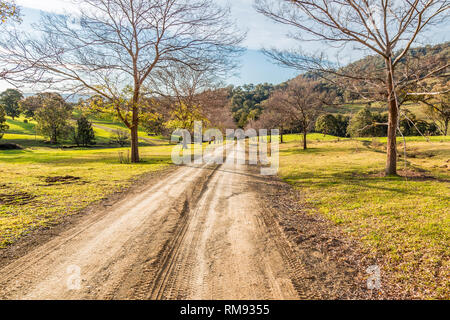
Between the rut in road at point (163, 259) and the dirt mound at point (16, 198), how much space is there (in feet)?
10.6

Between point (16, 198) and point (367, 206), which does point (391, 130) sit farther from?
point (16, 198)

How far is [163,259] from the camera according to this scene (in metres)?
3.92

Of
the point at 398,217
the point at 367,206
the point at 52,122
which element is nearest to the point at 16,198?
the point at 367,206

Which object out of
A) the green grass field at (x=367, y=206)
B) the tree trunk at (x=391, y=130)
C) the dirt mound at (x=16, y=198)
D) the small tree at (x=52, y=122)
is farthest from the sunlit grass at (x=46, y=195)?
the small tree at (x=52, y=122)

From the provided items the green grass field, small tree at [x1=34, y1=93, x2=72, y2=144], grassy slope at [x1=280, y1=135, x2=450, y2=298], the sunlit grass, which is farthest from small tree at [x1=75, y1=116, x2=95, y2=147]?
grassy slope at [x1=280, y1=135, x2=450, y2=298]

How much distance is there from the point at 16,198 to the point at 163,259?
7.28m

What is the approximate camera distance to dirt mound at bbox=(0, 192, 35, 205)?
7073 millimetres

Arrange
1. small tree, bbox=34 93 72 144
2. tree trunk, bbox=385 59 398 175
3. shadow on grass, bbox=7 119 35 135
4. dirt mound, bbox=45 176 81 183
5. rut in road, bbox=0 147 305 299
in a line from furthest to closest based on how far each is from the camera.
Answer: shadow on grass, bbox=7 119 35 135
small tree, bbox=34 93 72 144
dirt mound, bbox=45 176 81 183
tree trunk, bbox=385 59 398 175
rut in road, bbox=0 147 305 299

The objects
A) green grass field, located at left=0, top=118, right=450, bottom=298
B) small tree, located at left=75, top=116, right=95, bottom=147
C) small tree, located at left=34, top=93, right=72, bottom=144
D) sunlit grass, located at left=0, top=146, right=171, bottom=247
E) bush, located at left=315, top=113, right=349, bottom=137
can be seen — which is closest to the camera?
green grass field, located at left=0, top=118, right=450, bottom=298

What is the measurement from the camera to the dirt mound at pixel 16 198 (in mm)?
7073

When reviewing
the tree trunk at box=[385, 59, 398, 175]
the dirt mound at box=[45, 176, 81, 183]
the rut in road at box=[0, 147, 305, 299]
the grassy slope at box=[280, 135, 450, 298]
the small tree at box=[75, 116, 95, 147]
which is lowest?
the rut in road at box=[0, 147, 305, 299]

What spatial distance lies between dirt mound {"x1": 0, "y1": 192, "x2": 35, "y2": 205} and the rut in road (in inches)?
127

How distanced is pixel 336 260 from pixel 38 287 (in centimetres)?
500

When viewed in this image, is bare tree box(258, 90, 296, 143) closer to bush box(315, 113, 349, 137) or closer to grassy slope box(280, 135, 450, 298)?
bush box(315, 113, 349, 137)
